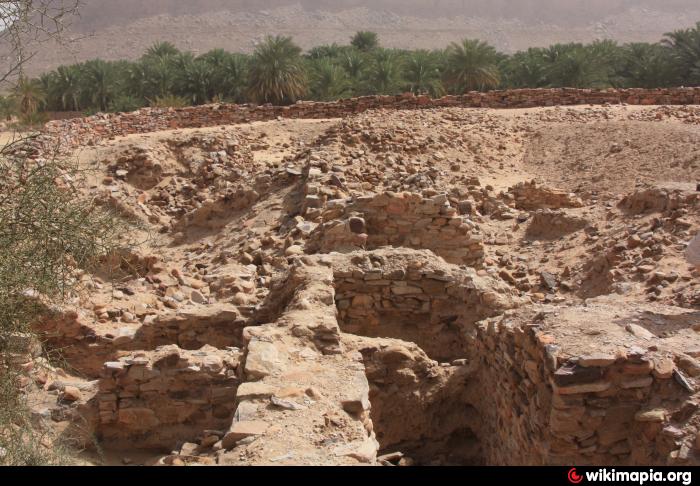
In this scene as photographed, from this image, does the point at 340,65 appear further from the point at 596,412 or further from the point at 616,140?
the point at 596,412

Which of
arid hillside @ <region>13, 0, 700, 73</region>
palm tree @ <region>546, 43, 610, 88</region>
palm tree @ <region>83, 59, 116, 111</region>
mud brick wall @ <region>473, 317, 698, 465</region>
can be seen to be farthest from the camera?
arid hillside @ <region>13, 0, 700, 73</region>

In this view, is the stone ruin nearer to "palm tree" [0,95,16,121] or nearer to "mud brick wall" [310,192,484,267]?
"mud brick wall" [310,192,484,267]

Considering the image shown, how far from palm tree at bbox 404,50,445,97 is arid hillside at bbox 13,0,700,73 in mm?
35699

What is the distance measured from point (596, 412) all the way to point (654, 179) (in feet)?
32.7

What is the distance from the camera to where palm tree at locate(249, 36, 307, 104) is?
24.5 m

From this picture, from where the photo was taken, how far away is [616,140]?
1514 centimetres

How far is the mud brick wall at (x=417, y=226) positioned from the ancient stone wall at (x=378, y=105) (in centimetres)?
1032

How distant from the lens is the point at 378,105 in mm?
19016

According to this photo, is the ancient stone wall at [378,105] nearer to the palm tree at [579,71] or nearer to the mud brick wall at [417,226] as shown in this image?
the palm tree at [579,71]

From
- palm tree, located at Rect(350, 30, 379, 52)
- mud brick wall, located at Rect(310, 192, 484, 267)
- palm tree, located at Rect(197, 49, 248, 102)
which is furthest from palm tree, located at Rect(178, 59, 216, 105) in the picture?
mud brick wall, located at Rect(310, 192, 484, 267)

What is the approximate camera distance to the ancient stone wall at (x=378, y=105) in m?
18.8

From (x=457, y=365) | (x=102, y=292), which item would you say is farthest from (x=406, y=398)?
(x=102, y=292)

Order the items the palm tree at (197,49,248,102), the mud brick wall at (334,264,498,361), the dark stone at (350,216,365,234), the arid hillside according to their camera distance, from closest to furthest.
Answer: the mud brick wall at (334,264,498,361) → the dark stone at (350,216,365,234) → the palm tree at (197,49,248,102) → the arid hillside
